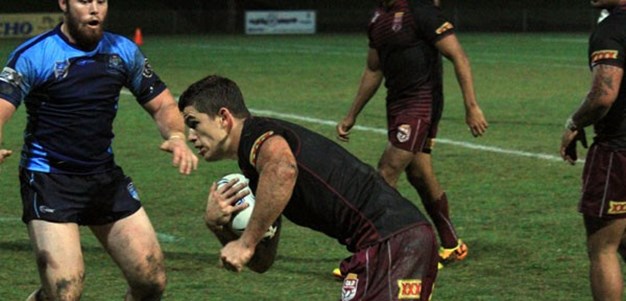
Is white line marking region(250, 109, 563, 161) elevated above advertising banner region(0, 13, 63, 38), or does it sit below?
above

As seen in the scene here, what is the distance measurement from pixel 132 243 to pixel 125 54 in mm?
984

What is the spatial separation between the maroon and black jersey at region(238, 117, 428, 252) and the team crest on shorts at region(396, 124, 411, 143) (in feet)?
12.8

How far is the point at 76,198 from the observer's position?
6988mm

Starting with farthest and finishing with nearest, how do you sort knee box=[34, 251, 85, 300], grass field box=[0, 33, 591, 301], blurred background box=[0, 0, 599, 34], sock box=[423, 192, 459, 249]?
blurred background box=[0, 0, 599, 34]
sock box=[423, 192, 459, 249]
grass field box=[0, 33, 591, 301]
knee box=[34, 251, 85, 300]

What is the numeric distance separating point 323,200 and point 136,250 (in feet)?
5.39

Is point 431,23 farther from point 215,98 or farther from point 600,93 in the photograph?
point 215,98

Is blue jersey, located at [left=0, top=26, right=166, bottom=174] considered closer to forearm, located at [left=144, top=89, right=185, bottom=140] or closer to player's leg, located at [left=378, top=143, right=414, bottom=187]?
forearm, located at [left=144, top=89, right=185, bottom=140]

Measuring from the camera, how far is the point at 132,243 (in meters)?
7.07

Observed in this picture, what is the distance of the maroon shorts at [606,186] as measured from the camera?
748 cm

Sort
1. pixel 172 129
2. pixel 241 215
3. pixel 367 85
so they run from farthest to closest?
pixel 367 85 < pixel 172 129 < pixel 241 215

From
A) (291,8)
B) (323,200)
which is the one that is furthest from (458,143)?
(291,8)

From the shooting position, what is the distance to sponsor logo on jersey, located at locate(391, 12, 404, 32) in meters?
9.96

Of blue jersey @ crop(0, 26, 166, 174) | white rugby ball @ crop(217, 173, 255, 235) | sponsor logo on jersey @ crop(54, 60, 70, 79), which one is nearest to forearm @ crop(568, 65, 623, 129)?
white rugby ball @ crop(217, 173, 255, 235)

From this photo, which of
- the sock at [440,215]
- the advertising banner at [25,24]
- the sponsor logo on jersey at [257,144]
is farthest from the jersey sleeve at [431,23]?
the advertising banner at [25,24]
